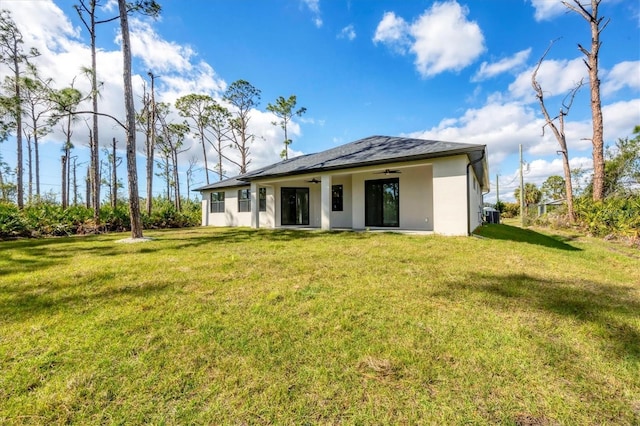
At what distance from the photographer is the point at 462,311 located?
10.1ft

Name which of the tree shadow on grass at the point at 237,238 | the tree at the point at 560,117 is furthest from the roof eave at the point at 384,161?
the tree at the point at 560,117

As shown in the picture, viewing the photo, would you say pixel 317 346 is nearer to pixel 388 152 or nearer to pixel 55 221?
pixel 388 152

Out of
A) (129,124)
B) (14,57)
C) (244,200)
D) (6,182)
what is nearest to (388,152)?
(129,124)

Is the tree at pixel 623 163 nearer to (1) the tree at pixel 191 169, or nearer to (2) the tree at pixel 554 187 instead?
(2) the tree at pixel 554 187

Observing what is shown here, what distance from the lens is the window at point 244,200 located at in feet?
49.1

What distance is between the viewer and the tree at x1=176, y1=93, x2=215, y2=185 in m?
23.9

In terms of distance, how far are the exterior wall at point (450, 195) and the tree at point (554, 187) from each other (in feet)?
129

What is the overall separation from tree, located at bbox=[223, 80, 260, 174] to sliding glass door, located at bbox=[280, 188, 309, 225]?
1356 centimetres

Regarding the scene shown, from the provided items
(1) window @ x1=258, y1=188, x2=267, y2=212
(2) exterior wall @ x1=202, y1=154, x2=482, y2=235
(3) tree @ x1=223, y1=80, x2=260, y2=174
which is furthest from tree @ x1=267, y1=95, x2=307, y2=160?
(1) window @ x1=258, y1=188, x2=267, y2=212

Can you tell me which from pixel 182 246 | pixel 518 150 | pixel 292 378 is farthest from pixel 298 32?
pixel 518 150

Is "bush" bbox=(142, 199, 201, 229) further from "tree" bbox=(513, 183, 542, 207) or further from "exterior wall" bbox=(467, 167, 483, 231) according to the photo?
"tree" bbox=(513, 183, 542, 207)

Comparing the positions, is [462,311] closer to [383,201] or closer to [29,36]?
[383,201]

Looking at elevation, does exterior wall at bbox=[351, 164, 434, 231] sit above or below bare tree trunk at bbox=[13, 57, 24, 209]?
below

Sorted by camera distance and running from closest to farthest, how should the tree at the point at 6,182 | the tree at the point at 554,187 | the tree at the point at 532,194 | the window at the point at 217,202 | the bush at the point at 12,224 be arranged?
the bush at the point at 12,224 → the window at the point at 217,202 → the tree at the point at 6,182 → the tree at the point at 554,187 → the tree at the point at 532,194
